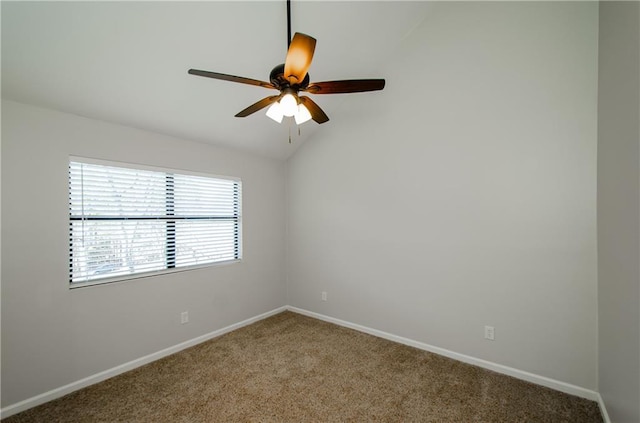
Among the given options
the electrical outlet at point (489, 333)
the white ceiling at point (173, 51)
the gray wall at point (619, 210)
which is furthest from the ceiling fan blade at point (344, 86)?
the electrical outlet at point (489, 333)

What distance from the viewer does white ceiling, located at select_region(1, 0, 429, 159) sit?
1.71 metres

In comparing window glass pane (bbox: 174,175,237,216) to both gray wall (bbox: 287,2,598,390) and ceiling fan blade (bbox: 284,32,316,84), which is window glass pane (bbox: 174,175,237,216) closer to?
gray wall (bbox: 287,2,598,390)

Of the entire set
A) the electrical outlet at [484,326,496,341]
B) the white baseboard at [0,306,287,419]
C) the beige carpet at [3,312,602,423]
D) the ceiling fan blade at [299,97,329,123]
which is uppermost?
the ceiling fan blade at [299,97,329,123]

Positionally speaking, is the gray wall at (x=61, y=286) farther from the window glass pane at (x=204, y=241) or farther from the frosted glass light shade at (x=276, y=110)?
the frosted glass light shade at (x=276, y=110)

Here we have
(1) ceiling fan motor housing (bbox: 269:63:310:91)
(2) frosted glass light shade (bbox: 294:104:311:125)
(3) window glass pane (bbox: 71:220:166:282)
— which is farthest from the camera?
(3) window glass pane (bbox: 71:220:166:282)

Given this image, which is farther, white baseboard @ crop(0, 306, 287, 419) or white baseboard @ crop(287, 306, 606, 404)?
white baseboard @ crop(287, 306, 606, 404)

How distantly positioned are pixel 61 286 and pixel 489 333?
362 centimetres

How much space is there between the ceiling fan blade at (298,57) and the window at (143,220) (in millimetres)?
1927

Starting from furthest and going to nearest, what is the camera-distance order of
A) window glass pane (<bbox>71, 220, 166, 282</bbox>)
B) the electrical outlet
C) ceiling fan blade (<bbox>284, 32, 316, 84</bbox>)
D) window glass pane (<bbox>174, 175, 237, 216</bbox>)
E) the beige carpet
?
window glass pane (<bbox>174, 175, 237, 216</bbox>) → the electrical outlet → window glass pane (<bbox>71, 220, 166, 282</bbox>) → the beige carpet → ceiling fan blade (<bbox>284, 32, 316, 84</bbox>)

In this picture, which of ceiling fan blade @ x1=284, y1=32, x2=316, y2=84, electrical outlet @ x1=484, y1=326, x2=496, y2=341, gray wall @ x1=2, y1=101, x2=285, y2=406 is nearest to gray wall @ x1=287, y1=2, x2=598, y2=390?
electrical outlet @ x1=484, y1=326, x2=496, y2=341

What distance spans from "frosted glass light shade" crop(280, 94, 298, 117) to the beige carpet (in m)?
2.06

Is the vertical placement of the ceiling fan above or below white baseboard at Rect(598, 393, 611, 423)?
above

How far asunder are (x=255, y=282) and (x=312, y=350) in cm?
124

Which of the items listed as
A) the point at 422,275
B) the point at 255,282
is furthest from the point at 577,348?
the point at 255,282
